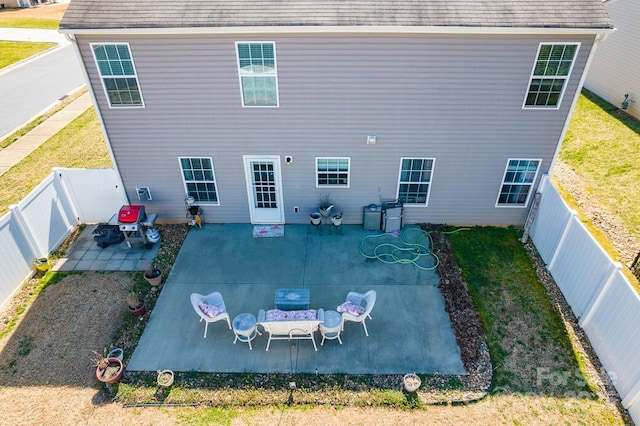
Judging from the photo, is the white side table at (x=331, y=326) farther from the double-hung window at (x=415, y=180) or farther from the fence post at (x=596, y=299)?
the fence post at (x=596, y=299)

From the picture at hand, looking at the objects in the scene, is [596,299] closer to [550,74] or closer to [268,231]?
[550,74]

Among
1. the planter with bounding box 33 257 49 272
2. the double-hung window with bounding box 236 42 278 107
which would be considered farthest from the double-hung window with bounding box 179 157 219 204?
the planter with bounding box 33 257 49 272

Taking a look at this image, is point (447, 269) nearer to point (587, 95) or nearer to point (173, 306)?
point (173, 306)

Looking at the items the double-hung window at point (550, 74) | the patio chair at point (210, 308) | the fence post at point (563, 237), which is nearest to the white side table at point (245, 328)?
the patio chair at point (210, 308)

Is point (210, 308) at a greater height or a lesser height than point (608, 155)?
lesser

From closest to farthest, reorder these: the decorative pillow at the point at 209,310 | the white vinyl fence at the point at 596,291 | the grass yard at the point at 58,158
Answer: the white vinyl fence at the point at 596,291 < the decorative pillow at the point at 209,310 < the grass yard at the point at 58,158

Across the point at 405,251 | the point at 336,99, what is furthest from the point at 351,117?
the point at 405,251
